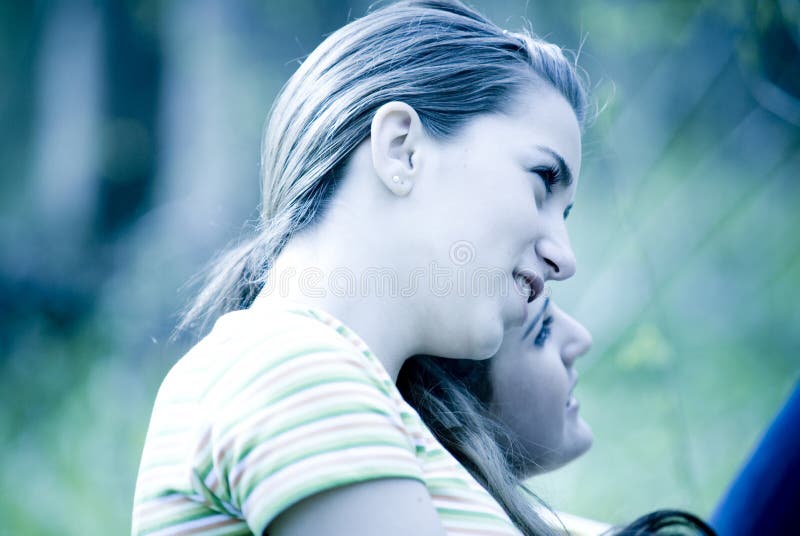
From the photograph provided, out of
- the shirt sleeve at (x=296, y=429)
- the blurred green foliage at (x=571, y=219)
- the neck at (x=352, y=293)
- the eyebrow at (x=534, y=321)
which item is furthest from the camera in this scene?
the blurred green foliage at (x=571, y=219)

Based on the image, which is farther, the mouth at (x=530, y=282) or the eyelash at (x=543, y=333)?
the eyelash at (x=543, y=333)

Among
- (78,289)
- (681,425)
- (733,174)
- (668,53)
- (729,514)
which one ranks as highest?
(668,53)

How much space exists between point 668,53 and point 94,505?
1.78 metres

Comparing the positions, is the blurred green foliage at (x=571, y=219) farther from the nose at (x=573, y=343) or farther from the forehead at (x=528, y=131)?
the forehead at (x=528, y=131)

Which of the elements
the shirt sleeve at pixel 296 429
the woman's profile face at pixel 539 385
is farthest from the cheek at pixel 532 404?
the shirt sleeve at pixel 296 429

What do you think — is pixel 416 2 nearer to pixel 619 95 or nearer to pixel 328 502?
pixel 328 502

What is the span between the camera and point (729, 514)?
111 cm

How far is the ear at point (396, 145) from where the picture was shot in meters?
0.79

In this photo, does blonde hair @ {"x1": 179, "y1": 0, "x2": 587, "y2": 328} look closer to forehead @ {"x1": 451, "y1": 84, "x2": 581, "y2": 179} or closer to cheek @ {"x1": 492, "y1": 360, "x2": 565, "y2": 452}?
forehead @ {"x1": 451, "y1": 84, "x2": 581, "y2": 179}

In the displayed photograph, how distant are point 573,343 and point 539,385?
9 cm

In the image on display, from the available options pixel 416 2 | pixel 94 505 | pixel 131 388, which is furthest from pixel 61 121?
pixel 416 2

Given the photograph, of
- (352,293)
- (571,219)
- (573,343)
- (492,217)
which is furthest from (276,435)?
(571,219)

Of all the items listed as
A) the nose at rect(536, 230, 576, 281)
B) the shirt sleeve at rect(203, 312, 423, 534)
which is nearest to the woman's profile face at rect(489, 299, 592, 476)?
the nose at rect(536, 230, 576, 281)

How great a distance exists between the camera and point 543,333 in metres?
1.01
